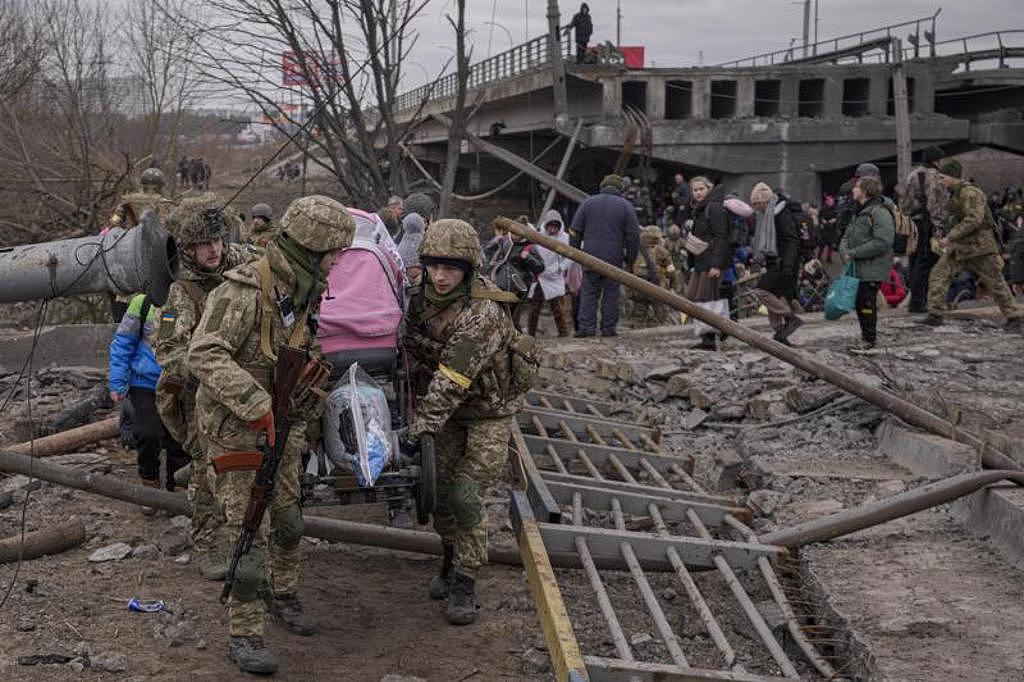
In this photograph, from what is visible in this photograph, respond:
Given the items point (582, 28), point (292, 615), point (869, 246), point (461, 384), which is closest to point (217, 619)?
point (292, 615)

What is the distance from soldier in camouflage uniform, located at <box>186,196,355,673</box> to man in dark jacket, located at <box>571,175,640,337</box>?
704 cm

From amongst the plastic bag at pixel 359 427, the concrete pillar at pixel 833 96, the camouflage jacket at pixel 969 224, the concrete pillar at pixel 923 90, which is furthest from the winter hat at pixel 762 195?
the concrete pillar at pixel 923 90

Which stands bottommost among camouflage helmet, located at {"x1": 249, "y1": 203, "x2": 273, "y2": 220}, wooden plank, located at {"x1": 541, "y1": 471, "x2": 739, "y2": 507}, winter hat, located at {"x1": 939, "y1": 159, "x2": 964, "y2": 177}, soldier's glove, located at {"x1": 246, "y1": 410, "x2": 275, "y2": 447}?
wooden plank, located at {"x1": 541, "y1": 471, "x2": 739, "y2": 507}

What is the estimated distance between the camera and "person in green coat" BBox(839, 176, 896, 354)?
9297 mm

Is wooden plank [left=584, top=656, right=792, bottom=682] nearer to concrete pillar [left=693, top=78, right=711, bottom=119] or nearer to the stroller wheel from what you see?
the stroller wheel

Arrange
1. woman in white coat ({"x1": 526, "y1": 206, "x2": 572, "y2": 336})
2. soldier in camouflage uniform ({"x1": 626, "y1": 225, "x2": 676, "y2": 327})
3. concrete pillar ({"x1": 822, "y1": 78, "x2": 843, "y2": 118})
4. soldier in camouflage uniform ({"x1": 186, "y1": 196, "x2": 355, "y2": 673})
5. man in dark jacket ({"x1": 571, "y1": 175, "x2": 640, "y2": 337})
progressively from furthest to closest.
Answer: concrete pillar ({"x1": 822, "y1": 78, "x2": 843, "y2": 118}) < soldier in camouflage uniform ({"x1": 626, "y1": 225, "x2": 676, "y2": 327}) < woman in white coat ({"x1": 526, "y1": 206, "x2": 572, "y2": 336}) < man in dark jacket ({"x1": 571, "y1": 175, "x2": 640, "y2": 337}) < soldier in camouflage uniform ({"x1": 186, "y1": 196, "x2": 355, "y2": 673})

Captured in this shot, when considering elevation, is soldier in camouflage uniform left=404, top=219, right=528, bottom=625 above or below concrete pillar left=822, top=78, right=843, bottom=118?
below

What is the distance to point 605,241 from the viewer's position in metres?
11.2

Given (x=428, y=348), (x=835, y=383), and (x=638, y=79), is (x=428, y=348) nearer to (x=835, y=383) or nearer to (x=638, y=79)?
(x=835, y=383)

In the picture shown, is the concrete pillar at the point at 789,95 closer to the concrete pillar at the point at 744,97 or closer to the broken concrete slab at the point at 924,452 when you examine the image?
the concrete pillar at the point at 744,97

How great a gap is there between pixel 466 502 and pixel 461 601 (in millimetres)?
483

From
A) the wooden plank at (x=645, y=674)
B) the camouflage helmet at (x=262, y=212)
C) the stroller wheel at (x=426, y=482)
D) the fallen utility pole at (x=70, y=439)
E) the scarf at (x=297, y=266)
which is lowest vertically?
the wooden plank at (x=645, y=674)

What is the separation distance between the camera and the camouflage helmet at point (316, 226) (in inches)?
166

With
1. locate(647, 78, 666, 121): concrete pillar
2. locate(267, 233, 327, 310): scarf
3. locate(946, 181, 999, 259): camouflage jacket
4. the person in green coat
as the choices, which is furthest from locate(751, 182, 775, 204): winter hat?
locate(647, 78, 666, 121): concrete pillar
